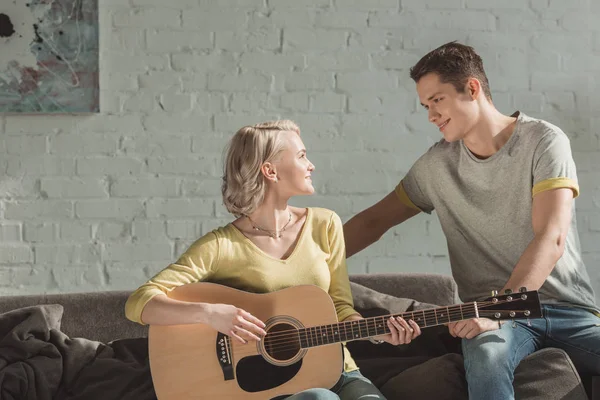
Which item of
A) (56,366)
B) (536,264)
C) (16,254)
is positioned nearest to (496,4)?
(536,264)

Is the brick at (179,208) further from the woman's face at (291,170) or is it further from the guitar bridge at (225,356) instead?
the guitar bridge at (225,356)

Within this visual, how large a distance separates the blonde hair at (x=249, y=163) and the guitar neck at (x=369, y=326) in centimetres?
41

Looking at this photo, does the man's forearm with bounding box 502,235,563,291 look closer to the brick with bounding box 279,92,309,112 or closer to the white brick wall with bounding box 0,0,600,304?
the white brick wall with bounding box 0,0,600,304

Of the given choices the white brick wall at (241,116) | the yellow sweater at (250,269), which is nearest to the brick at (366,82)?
the white brick wall at (241,116)

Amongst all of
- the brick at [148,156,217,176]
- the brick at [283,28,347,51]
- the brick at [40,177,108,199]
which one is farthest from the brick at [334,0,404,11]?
the brick at [40,177,108,199]

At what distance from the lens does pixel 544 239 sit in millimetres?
2150

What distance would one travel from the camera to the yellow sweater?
2191 millimetres

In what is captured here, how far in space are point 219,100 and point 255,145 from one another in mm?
1153

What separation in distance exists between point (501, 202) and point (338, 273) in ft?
1.71

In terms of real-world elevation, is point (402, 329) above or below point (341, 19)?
below

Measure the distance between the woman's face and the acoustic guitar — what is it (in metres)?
0.29

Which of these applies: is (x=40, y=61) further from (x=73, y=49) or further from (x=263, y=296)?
(x=263, y=296)

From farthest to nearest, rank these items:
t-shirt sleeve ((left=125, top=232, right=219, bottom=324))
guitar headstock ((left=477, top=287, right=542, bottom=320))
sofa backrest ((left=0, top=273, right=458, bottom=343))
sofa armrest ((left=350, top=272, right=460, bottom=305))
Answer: sofa armrest ((left=350, top=272, right=460, bottom=305)) < sofa backrest ((left=0, top=273, right=458, bottom=343)) < t-shirt sleeve ((left=125, top=232, right=219, bottom=324)) < guitar headstock ((left=477, top=287, right=542, bottom=320))

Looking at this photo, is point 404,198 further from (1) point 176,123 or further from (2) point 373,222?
(1) point 176,123
